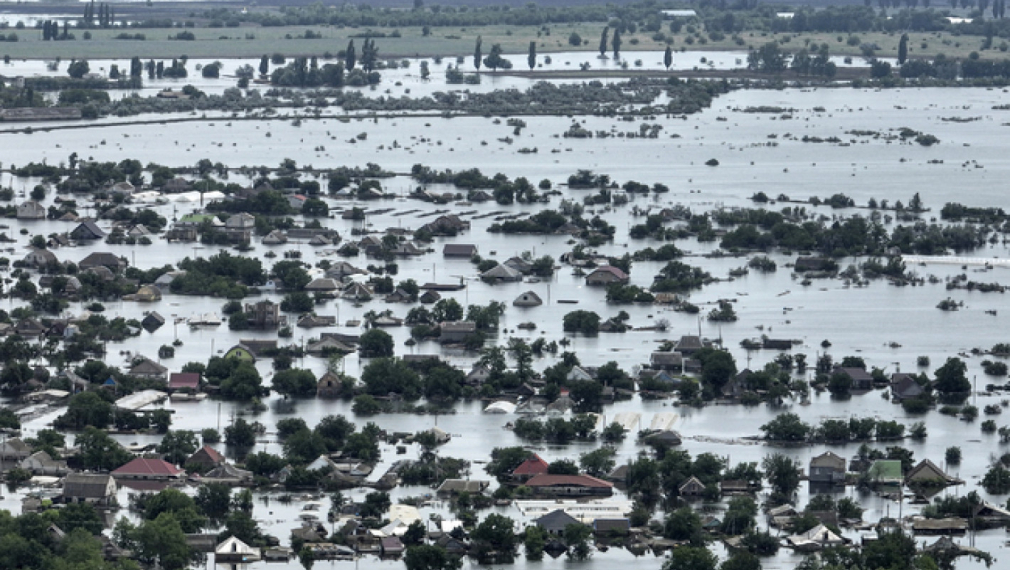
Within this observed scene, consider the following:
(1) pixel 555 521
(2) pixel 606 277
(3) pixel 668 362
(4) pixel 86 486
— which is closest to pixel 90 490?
(4) pixel 86 486

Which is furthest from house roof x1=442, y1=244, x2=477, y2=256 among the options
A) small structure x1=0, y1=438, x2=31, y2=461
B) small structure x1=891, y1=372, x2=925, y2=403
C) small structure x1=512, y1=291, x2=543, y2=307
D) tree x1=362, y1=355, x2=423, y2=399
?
small structure x1=0, y1=438, x2=31, y2=461

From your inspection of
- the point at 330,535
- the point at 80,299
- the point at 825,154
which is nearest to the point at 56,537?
the point at 330,535

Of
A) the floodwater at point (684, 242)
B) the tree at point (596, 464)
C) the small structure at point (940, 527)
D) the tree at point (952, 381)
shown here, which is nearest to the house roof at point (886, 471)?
the floodwater at point (684, 242)

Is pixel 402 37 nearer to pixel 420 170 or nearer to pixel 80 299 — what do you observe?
pixel 420 170

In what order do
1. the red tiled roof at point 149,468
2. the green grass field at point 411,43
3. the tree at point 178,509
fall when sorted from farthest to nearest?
the green grass field at point 411,43 → the red tiled roof at point 149,468 → the tree at point 178,509

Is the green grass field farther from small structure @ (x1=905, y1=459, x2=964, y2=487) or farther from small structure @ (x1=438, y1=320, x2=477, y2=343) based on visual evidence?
small structure @ (x1=905, y1=459, x2=964, y2=487)

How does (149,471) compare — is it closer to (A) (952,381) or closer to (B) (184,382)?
(B) (184,382)

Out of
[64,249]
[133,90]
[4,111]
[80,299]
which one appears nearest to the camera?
[80,299]

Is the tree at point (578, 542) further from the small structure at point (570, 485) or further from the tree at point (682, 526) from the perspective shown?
the small structure at point (570, 485)
